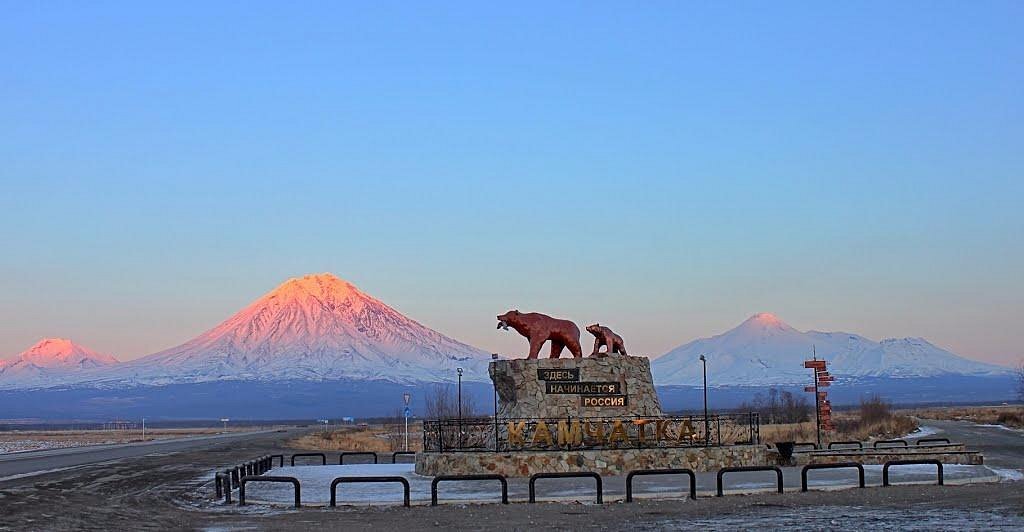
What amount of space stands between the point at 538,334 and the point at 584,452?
5.88 metres

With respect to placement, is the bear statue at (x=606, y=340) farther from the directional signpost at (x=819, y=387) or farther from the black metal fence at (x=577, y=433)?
the directional signpost at (x=819, y=387)

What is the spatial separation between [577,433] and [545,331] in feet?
15.7

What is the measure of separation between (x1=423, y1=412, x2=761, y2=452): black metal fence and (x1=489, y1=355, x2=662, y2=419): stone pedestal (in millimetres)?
511

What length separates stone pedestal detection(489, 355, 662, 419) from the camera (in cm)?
3425

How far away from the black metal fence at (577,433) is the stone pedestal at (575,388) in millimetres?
511

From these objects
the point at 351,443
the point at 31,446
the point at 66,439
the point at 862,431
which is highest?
the point at 862,431

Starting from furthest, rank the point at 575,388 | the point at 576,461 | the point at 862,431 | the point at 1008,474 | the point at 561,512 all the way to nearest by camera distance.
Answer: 1. the point at 862,431
2. the point at 575,388
3. the point at 576,461
4. the point at 1008,474
5. the point at 561,512

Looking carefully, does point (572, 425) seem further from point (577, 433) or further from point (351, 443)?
point (351, 443)

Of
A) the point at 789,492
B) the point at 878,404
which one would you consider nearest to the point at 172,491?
the point at 789,492

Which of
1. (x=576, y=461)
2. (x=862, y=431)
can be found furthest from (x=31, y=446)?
(x=576, y=461)

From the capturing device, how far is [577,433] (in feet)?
106

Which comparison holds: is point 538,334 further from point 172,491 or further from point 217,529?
point 217,529

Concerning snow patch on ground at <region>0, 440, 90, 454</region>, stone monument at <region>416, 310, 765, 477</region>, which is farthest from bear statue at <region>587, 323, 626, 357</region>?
snow patch on ground at <region>0, 440, 90, 454</region>

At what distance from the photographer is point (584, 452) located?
3114 centimetres
